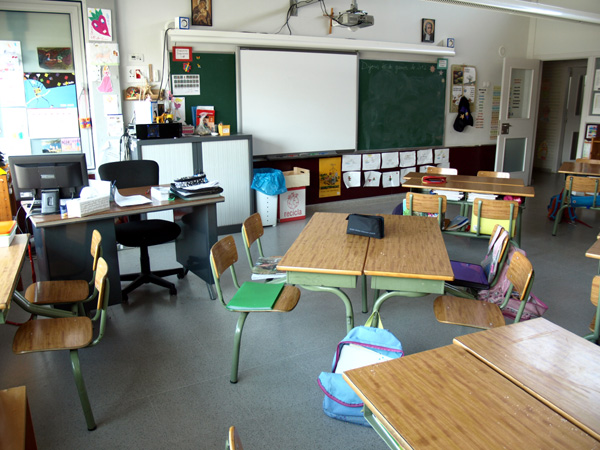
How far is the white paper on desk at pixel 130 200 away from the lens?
142 inches

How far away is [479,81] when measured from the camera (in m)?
8.03

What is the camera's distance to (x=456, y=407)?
1456 millimetres

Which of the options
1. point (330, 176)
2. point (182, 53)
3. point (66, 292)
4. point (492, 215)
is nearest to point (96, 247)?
point (66, 292)

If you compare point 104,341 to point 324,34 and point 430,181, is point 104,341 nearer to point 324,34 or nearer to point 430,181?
point 430,181

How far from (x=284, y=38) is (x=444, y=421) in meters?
5.41

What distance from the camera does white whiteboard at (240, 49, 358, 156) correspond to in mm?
6051

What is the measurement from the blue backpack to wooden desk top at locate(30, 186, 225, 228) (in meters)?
1.80

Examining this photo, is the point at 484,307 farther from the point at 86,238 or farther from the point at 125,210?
the point at 86,238

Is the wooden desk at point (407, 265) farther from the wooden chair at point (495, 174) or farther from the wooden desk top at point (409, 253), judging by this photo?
the wooden chair at point (495, 174)

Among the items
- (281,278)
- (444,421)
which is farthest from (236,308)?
(444,421)

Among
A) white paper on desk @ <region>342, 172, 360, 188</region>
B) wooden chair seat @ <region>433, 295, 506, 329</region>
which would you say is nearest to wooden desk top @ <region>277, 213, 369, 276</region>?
wooden chair seat @ <region>433, 295, 506, 329</region>

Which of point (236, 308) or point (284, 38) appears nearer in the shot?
point (236, 308)

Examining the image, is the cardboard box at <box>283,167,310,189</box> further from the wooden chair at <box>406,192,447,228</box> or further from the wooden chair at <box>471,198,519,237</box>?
the wooden chair at <box>471,198,519,237</box>

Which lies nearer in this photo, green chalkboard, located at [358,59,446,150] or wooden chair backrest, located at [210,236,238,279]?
wooden chair backrest, located at [210,236,238,279]
